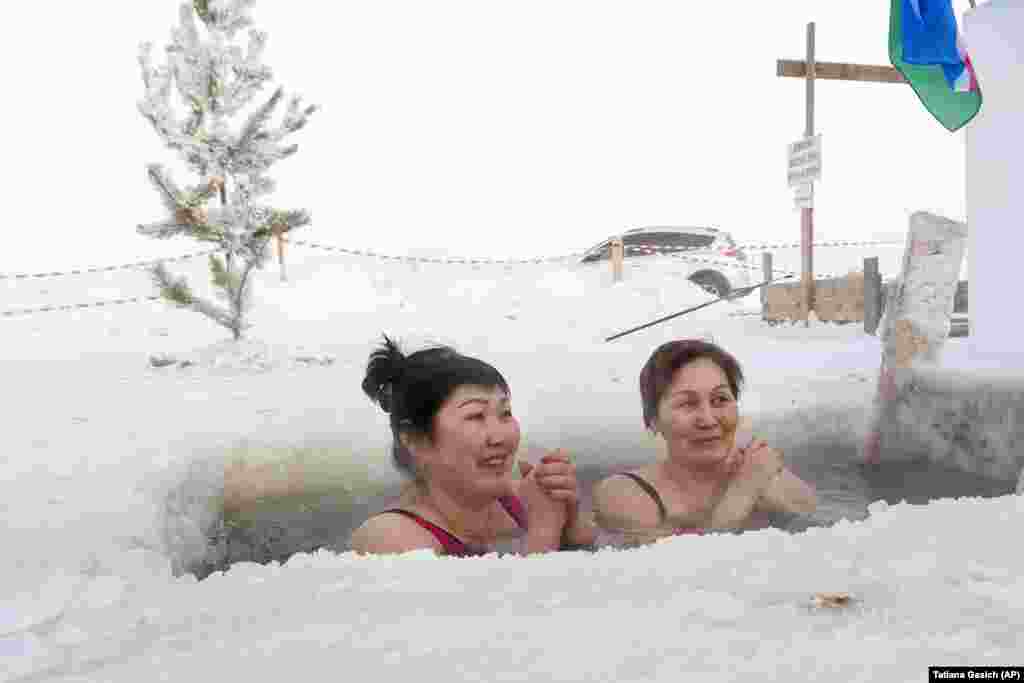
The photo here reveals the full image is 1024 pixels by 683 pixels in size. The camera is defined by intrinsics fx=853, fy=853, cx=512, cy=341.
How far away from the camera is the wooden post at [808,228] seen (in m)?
8.99

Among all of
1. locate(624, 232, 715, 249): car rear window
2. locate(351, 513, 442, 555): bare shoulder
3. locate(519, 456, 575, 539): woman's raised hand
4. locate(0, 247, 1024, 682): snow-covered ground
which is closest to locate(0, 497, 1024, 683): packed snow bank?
locate(0, 247, 1024, 682): snow-covered ground

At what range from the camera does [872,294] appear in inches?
366

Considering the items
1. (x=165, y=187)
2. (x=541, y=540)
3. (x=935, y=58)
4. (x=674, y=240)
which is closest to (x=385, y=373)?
(x=541, y=540)

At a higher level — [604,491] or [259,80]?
[259,80]

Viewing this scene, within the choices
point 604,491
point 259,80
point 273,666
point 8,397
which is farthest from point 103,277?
point 273,666

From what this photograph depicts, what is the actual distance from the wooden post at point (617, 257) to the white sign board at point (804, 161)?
6690mm

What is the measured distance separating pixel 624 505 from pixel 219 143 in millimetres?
7059

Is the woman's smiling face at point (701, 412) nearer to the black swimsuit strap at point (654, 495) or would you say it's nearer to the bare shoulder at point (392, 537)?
the black swimsuit strap at point (654, 495)

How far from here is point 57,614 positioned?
1618 mm

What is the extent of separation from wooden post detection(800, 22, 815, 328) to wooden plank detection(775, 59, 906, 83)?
0.37 ft

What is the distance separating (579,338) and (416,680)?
959 centimetres

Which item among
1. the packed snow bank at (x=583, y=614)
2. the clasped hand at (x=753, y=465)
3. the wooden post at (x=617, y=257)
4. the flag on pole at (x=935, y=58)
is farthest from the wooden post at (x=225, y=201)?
the wooden post at (x=617, y=257)

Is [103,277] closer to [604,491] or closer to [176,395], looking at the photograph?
[176,395]

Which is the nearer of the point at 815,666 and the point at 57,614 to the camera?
the point at 815,666
